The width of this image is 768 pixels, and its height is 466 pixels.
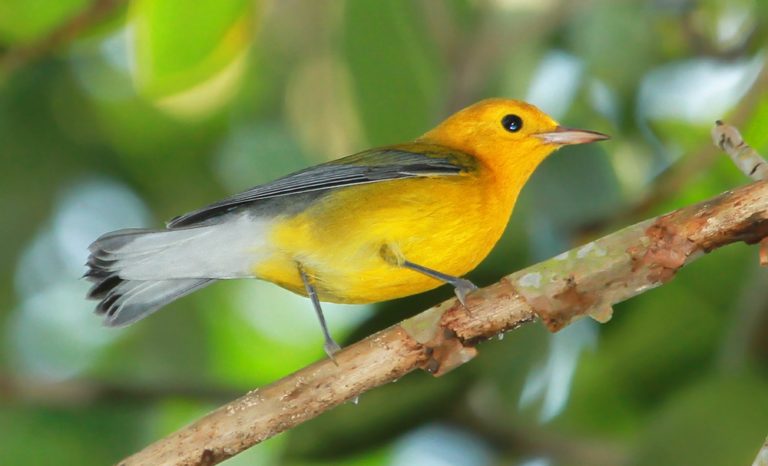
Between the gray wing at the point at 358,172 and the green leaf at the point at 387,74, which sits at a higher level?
the green leaf at the point at 387,74

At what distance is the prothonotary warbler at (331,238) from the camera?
3.66 m

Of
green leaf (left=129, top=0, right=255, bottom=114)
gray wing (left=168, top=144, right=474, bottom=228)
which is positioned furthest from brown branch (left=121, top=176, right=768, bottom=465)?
green leaf (left=129, top=0, right=255, bottom=114)

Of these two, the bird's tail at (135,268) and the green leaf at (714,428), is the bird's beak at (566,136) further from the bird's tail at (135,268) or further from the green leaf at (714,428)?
the bird's tail at (135,268)

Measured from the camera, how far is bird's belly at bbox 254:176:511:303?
365cm

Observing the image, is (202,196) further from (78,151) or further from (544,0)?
(544,0)

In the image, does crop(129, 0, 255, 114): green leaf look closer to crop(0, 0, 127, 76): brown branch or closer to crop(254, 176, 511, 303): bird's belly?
crop(0, 0, 127, 76): brown branch

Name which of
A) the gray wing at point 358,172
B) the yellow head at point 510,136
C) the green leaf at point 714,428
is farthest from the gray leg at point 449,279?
the green leaf at point 714,428

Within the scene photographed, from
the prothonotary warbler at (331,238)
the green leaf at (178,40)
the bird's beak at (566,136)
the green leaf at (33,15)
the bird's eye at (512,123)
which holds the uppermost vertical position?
the green leaf at (33,15)

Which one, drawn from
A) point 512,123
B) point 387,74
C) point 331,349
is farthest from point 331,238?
point 387,74

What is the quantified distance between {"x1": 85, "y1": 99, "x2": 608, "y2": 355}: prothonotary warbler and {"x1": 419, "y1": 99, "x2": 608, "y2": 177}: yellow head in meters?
0.21

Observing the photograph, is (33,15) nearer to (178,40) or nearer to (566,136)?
(178,40)

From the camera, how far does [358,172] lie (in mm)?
3865

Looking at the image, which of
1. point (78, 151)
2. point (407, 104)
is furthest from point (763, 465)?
point (78, 151)

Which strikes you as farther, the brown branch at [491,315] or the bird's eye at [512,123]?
the bird's eye at [512,123]
